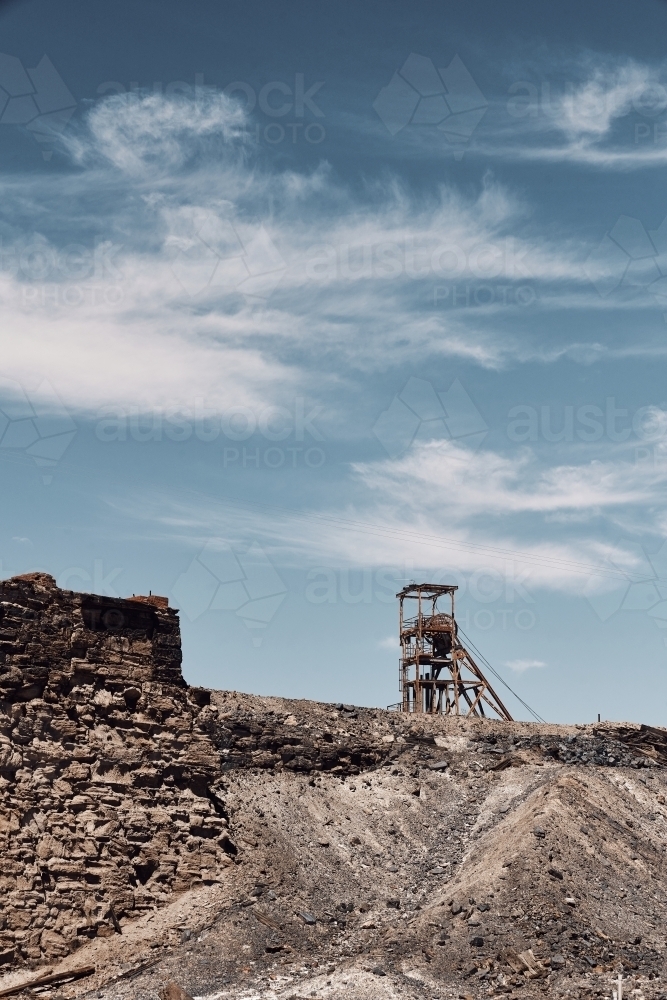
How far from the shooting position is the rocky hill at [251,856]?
24562mm

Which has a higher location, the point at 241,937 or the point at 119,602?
the point at 119,602

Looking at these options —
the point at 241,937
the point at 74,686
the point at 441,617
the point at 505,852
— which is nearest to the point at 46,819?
the point at 74,686

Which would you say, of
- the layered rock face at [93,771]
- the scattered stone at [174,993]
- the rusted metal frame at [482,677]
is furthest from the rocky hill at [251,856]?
the rusted metal frame at [482,677]

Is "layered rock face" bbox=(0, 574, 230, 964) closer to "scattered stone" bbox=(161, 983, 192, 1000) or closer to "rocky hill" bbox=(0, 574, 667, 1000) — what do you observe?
"rocky hill" bbox=(0, 574, 667, 1000)

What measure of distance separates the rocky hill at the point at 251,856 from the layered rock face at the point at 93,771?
46 mm

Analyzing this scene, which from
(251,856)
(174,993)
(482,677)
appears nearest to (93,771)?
(251,856)

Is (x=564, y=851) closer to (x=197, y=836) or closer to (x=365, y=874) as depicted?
(x=365, y=874)

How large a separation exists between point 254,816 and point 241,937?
5.75 metres

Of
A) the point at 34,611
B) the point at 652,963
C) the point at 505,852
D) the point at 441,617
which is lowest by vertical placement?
the point at 652,963

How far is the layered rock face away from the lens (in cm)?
2561

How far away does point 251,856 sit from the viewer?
29141 mm

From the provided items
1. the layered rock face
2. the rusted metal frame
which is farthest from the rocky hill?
the rusted metal frame

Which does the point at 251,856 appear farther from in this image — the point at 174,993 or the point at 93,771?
the point at 174,993

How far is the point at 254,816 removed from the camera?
31.4 metres
